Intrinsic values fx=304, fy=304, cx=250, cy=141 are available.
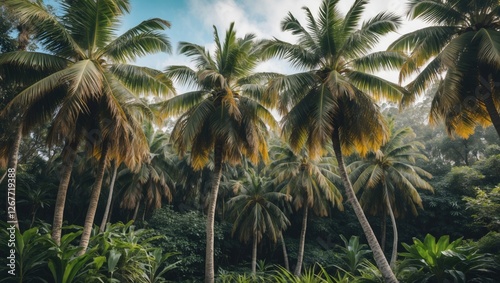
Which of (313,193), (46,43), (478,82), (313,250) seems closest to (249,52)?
(46,43)

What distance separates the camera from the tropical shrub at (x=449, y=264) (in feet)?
22.0

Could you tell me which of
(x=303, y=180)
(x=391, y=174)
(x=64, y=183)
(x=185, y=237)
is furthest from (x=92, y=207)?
(x=391, y=174)

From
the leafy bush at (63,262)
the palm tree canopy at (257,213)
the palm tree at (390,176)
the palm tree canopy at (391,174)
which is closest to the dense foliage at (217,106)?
the leafy bush at (63,262)

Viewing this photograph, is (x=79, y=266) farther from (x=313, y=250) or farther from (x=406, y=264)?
(x=313, y=250)

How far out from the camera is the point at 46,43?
866cm

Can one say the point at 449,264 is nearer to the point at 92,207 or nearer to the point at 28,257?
the point at 92,207

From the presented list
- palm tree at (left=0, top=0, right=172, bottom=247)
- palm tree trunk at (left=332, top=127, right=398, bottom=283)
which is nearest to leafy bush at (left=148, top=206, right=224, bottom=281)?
palm tree at (left=0, top=0, right=172, bottom=247)

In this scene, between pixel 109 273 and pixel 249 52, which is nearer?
pixel 109 273

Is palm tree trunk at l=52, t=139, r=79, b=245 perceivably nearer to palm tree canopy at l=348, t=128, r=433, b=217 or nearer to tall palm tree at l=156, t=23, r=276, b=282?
tall palm tree at l=156, t=23, r=276, b=282

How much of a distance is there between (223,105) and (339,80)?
409cm

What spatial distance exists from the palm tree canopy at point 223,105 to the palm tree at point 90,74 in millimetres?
1699

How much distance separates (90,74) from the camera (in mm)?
7664

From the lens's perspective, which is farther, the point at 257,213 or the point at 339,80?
the point at 257,213

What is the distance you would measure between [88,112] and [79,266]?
4111 mm
